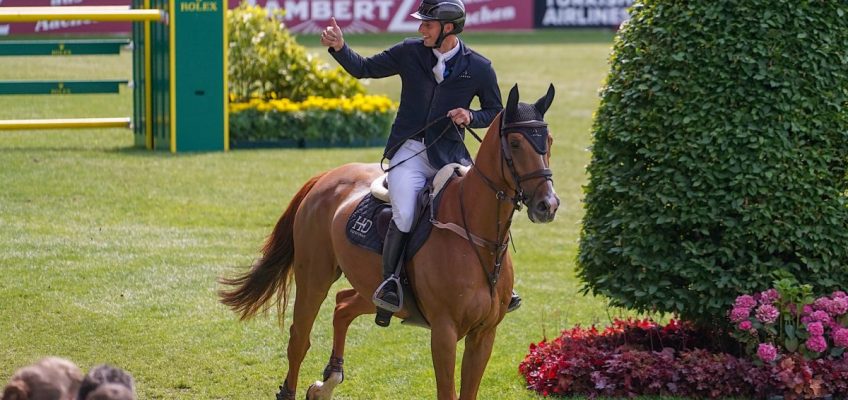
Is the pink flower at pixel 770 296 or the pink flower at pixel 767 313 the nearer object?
the pink flower at pixel 767 313

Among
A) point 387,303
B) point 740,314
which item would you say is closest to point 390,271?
point 387,303

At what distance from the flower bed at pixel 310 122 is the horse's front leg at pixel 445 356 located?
1095 centimetres

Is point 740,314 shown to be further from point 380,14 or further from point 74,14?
point 380,14

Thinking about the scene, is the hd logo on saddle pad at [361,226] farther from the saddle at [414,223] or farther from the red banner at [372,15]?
the red banner at [372,15]

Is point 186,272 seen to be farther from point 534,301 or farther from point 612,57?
point 612,57

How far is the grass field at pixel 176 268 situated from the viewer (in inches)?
344

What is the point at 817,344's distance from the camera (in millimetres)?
7672

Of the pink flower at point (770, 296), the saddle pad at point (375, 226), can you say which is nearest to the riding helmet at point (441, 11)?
the saddle pad at point (375, 226)

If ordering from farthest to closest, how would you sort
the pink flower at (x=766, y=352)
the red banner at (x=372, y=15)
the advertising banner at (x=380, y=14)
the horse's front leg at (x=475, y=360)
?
1. the advertising banner at (x=380, y=14)
2. the red banner at (x=372, y=15)
3. the pink flower at (x=766, y=352)
4. the horse's front leg at (x=475, y=360)

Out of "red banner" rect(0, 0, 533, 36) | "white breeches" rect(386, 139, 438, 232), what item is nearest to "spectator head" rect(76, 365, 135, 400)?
"white breeches" rect(386, 139, 438, 232)

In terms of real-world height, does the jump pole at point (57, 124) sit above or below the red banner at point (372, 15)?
below

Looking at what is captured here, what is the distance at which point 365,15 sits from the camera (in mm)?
33250

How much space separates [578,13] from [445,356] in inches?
1240

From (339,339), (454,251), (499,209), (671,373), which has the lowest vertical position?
(671,373)
